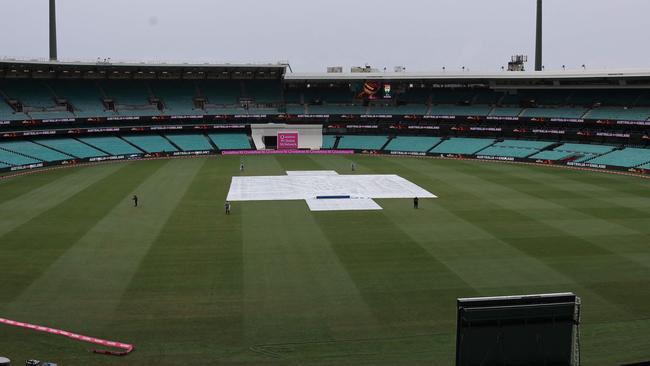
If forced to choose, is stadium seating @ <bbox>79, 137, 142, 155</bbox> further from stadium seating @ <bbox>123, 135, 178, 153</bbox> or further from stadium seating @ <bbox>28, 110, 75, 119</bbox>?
stadium seating @ <bbox>28, 110, 75, 119</bbox>

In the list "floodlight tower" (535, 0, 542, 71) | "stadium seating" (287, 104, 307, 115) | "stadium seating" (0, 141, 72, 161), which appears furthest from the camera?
"stadium seating" (287, 104, 307, 115)

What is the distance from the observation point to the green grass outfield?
16859 millimetres

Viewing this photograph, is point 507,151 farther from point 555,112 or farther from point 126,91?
point 126,91

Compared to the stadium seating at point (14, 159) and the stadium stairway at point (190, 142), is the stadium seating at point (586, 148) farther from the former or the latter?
the stadium seating at point (14, 159)

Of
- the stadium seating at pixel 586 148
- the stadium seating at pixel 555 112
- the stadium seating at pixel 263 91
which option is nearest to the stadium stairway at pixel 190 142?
the stadium seating at pixel 263 91

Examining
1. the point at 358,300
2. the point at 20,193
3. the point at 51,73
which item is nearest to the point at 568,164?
the point at 358,300

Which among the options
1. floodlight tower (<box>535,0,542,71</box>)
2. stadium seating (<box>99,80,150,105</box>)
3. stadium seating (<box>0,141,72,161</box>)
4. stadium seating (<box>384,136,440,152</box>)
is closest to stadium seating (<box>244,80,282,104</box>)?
stadium seating (<box>99,80,150,105</box>)

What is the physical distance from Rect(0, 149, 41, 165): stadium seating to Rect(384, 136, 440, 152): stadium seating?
48.5m

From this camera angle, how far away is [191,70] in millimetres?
89875

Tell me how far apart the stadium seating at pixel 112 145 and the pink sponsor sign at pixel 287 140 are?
22.5 m

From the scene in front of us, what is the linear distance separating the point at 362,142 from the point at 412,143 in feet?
27.1

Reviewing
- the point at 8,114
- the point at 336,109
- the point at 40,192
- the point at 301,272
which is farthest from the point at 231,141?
the point at 301,272

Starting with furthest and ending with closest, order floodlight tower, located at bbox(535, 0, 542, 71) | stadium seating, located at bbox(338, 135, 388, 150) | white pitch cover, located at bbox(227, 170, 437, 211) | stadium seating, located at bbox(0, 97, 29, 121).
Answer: floodlight tower, located at bbox(535, 0, 542, 71) → stadium seating, located at bbox(338, 135, 388, 150) → stadium seating, located at bbox(0, 97, 29, 121) → white pitch cover, located at bbox(227, 170, 437, 211)

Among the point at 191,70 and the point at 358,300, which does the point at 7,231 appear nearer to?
the point at 358,300
